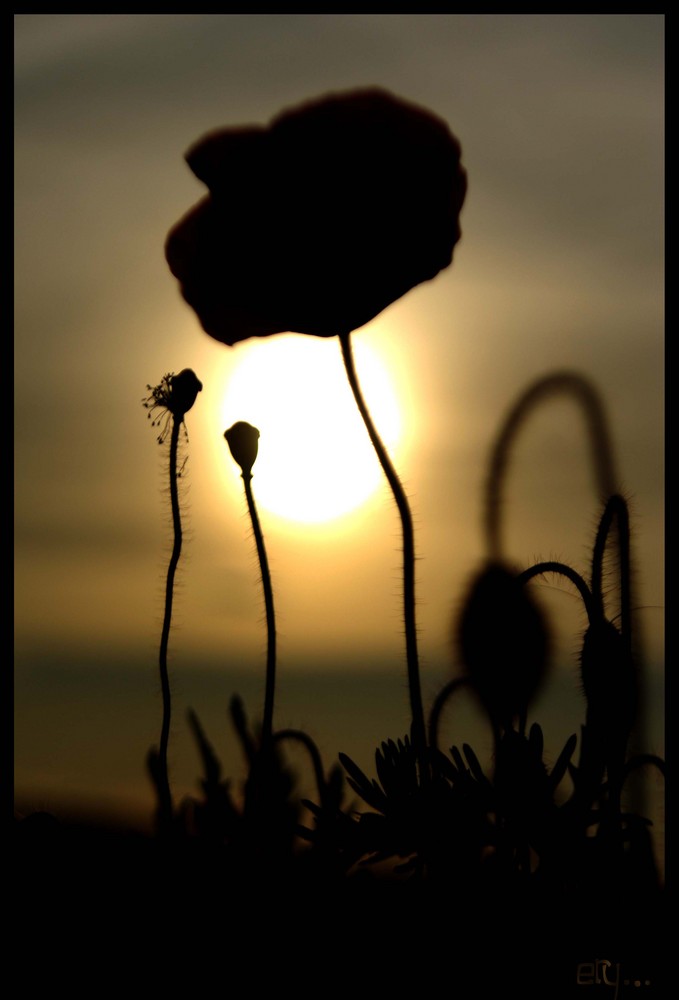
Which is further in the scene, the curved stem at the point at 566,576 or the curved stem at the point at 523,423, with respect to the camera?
the curved stem at the point at 523,423

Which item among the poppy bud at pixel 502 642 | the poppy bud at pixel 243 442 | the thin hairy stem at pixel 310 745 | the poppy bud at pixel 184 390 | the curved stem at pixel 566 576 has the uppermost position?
the poppy bud at pixel 184 390

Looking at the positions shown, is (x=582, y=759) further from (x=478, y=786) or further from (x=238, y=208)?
(x=238, y=208)

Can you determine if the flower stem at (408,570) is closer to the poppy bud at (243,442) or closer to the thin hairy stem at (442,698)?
the poppy bud at (243,442)

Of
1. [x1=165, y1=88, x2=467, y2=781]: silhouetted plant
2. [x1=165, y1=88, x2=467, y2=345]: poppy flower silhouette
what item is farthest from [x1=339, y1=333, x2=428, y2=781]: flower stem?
[x1=165, y1=88, x2=467, y2=345]: poppy flower silhouette

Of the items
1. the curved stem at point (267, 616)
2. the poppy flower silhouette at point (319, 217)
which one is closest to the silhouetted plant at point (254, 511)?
the curved stem at point (267, 616)

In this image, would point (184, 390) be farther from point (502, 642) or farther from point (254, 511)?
point (502, 642)
